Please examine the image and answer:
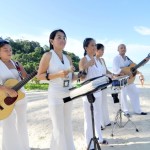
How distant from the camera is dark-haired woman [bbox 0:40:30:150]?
171 inches

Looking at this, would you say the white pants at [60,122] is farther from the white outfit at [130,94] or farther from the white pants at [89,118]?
the white outfit at [130,94]

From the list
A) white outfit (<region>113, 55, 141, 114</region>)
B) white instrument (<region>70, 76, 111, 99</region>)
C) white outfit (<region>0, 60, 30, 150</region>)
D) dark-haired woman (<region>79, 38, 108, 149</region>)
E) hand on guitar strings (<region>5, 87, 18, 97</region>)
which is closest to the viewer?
white instrument (<region>70, 76, 111, 99</region>)

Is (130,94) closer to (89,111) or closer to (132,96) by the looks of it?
(132,96)

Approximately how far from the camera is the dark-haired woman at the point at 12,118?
4.33 meters

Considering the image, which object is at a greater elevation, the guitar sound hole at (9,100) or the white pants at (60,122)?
the guitar sound hole at (9,100)

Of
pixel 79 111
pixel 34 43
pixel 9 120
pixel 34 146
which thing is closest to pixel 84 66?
pixel 9 120

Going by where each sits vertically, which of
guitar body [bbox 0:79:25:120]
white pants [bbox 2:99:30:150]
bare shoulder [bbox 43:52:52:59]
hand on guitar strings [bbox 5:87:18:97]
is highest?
bare shoulder [bbox 43:52:52:59]

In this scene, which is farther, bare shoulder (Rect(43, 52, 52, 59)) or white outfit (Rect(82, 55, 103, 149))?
white outfit (Rect(82, 55, 103, 149))

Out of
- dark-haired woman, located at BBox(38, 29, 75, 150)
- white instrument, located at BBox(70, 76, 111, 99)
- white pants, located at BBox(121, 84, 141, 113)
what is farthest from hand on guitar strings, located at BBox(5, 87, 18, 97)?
white pants, located at BBox(121, 84, 141, 113)

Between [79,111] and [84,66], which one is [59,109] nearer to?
[84,66]

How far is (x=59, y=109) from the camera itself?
159 inches

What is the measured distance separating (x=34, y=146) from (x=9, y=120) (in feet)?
3.80

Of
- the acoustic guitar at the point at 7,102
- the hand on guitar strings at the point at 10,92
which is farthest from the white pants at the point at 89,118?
the hand on guitar strings at the point at 10,92

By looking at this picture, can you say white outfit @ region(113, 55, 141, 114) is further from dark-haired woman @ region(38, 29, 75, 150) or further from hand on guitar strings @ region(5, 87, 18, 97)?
hand on guitar strings @ region(5, 87, 18, 97)
